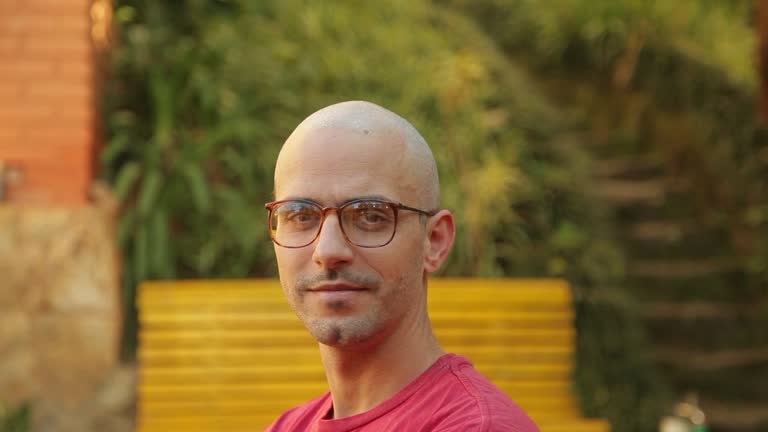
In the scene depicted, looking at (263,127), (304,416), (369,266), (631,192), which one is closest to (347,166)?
(369,266)

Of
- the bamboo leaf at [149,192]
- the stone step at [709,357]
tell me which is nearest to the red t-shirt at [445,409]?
the bamboo leaf at [149,192]

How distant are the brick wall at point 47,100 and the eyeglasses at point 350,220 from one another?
387 cm

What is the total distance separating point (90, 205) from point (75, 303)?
1.50ft

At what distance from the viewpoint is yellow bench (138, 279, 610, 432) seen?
4.79m

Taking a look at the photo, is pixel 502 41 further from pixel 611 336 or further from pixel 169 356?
pixel 169 356

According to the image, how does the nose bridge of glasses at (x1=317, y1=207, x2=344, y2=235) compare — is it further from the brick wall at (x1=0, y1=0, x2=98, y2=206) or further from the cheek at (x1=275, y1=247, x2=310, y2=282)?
the brick wall at (x1=0, y1=0, x2=98, y2=206)

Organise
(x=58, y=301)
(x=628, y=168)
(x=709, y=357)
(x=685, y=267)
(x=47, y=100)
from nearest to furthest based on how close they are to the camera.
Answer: (x=58, y=301)
(x=47, y=100)
(x=709, y=357)
(x=685, y=267)
(x=628, y=168)

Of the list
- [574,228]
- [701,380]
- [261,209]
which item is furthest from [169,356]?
[701,380]

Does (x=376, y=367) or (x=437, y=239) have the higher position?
(x=437, y=239)

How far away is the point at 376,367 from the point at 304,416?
0.25 meters

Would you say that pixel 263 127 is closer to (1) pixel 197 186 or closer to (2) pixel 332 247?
(1) pixel 197 186

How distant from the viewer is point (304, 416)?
188 centimetres

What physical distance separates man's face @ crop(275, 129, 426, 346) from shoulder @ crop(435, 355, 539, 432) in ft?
0.40

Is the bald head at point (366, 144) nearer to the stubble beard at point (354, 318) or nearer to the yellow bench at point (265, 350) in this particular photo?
the stubble beard at point (354, 318)
